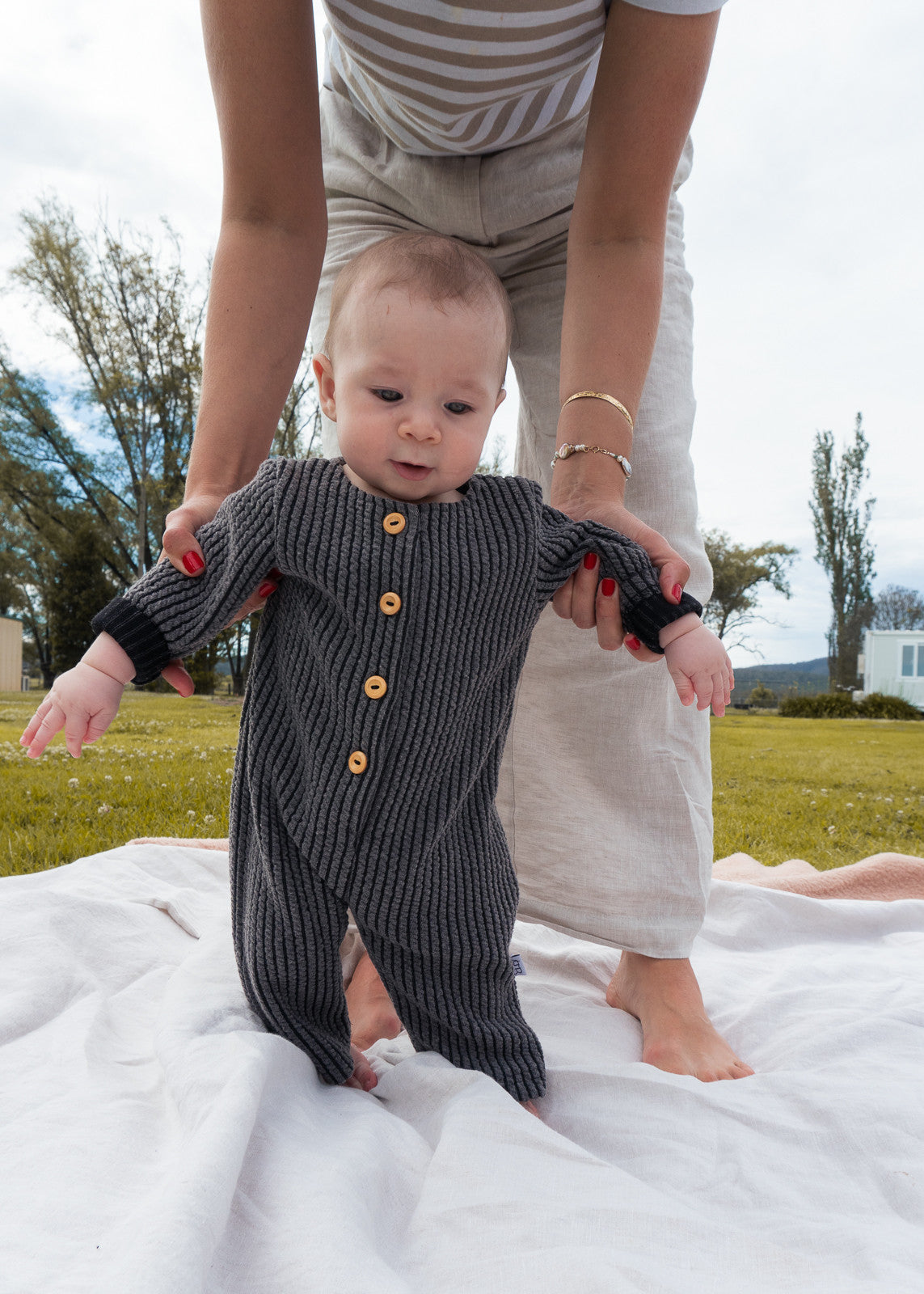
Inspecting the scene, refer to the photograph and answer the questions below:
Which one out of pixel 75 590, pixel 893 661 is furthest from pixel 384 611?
pixel 893 661

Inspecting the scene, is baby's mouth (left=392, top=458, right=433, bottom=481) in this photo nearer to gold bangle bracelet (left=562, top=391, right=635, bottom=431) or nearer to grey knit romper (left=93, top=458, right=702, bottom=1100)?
grey knit romper (left=93, top=458, right=702, bottom=1100)

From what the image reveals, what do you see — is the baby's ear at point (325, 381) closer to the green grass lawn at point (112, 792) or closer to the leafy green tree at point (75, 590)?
the green grass lawn at point (112, 792)

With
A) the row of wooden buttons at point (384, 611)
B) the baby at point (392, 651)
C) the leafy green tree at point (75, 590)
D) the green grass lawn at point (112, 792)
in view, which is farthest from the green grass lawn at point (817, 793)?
the leafy green tree at point (75, 590)

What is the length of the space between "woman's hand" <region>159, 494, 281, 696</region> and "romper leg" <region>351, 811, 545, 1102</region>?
35 cm

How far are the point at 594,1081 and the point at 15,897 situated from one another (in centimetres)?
112

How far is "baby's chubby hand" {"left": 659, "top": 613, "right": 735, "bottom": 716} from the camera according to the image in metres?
1.08

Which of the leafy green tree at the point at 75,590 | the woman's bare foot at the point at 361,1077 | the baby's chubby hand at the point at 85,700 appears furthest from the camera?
the leafy green tree at the point at 75,590

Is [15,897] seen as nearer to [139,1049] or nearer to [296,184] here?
[139,1049]

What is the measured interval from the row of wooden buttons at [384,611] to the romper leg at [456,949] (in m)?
0.14

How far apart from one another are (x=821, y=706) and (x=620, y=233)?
33.8ft

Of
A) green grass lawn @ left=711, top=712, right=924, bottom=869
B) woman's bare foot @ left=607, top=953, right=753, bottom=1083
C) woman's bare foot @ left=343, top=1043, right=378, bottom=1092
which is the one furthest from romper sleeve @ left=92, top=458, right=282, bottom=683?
green grass lawn @ left=711, top=712, right=924, bottom=869

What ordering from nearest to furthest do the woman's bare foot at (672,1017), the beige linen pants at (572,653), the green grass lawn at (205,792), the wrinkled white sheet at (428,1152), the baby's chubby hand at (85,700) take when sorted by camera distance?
1. the wrinkled white sheet at (428,1152)
2. the baby's chubby hand at (85,700)
3. the woman's bare foot at (672,1017)
4. the beige linen pants at (572,653)
5. the green grass lawn at (205,792)

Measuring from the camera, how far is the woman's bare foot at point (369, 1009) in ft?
4.73

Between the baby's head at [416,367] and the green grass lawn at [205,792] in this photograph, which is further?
the green grass lawn at [205,792]
